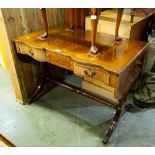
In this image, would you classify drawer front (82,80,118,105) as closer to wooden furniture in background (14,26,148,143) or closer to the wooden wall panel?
wooden furniture in background (14,26,148,143)

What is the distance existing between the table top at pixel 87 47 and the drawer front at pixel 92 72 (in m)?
0.04

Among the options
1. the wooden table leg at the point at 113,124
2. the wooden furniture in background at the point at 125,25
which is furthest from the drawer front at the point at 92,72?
the wooden furniture in background at the point at 125,25

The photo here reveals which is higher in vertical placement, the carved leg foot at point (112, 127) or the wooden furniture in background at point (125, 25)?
the wooden furniture in background at point (125, 25)

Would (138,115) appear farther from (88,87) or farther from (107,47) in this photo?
(107,47)

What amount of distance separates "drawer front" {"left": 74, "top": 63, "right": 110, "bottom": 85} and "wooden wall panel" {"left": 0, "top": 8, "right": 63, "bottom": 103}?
0.69m

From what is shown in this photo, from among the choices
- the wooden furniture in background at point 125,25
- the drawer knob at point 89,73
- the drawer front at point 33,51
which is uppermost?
the wooden furniture in background at point 125,25

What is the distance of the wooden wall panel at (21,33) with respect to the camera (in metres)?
1.55

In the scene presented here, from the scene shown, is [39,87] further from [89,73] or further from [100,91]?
[89,73]

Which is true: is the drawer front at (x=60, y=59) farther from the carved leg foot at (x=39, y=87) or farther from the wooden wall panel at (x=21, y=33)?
the carved leg foot at (x=39, y=87)

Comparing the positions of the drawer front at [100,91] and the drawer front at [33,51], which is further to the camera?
the drawer front at [100,91]

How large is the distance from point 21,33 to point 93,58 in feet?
2.58

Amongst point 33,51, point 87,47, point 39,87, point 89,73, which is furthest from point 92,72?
point 39,87

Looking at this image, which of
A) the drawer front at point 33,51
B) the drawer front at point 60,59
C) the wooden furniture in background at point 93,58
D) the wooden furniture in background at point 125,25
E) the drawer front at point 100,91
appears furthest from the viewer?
the drawer front at point 100,91

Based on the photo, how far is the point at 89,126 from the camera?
1688 millimetres
